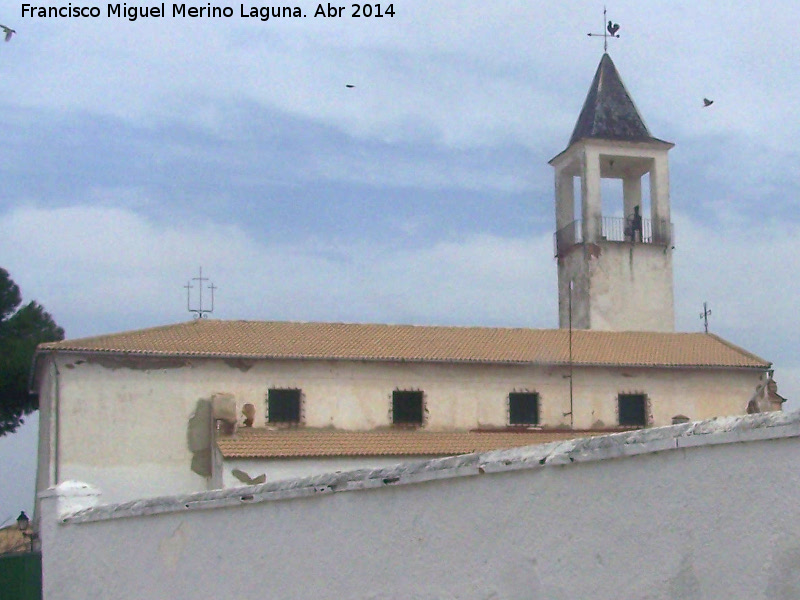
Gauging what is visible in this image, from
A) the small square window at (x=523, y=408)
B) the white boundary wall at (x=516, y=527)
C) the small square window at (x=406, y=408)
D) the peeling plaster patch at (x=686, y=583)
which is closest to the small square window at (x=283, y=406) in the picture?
the small square window at (x=406, y=408)

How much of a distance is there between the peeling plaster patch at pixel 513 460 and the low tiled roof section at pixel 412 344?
1551 centimetres

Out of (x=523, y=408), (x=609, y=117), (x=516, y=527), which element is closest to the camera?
(x=516, y=527)

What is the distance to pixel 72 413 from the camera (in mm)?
24688

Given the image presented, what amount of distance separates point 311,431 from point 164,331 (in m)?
4.06

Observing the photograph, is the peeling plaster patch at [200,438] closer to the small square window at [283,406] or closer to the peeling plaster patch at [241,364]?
the peeling plaster patch at [241,364]

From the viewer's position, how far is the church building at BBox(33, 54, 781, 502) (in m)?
24.6

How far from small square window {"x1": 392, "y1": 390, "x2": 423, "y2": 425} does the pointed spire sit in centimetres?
1105

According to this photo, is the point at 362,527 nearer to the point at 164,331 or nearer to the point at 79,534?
the point at 79,534

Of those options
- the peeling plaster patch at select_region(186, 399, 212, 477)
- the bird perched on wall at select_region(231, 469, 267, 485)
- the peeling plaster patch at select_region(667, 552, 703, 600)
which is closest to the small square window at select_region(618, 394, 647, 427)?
the bird perched on wall at select_region(231, 469, 267, 485)

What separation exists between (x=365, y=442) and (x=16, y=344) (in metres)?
15.7

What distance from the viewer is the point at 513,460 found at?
6980 mm

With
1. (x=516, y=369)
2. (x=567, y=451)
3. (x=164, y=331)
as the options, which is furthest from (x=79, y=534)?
(x=516, y=369)

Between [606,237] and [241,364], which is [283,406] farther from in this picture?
[606,237]

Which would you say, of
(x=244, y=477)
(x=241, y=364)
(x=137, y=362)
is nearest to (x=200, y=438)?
(x=241, y=364)
